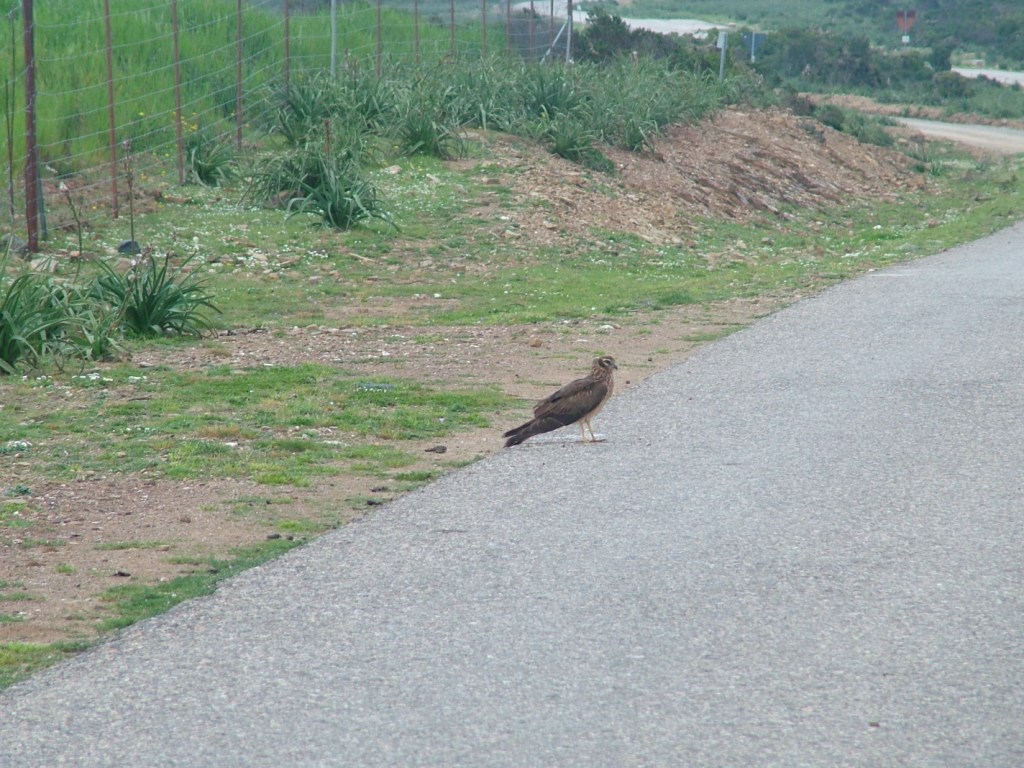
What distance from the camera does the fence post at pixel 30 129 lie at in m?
14.1

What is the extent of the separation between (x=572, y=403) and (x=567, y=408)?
0.04 m

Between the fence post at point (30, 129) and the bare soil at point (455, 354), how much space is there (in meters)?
3.45

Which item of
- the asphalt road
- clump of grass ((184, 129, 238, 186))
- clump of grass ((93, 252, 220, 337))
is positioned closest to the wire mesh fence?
clump of grass ((184, 129, 238, 186))

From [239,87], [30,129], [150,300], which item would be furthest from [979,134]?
[150,300]

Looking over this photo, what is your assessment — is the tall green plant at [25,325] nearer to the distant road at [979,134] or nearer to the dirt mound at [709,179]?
the dirt mound at [709,179]

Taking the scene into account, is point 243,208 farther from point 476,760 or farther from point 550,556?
point 476,760

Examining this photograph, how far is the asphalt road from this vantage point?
4.28 meters

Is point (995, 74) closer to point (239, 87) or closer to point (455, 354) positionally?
point (239, 87)

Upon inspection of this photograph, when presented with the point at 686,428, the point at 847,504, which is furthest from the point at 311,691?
the point at 686,428

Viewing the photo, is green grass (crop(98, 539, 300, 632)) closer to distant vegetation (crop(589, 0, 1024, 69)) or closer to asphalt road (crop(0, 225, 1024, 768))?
asphalt road (crop(0, 225, 1024, 768))

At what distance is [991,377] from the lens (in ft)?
32.6

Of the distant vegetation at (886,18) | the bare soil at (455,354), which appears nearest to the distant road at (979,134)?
the bare soil at (455,354)

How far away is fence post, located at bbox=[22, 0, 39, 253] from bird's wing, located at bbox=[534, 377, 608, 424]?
808 cm

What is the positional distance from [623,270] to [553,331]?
422cm
